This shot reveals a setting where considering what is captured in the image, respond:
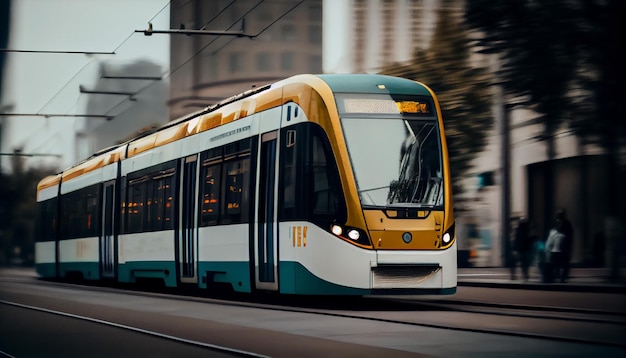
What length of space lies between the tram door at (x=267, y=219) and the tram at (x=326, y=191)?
14mm

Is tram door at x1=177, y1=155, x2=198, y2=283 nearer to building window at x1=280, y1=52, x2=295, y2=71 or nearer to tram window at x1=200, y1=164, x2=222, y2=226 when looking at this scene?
tram window at x1=200, y1=164, x2=222, y2=226

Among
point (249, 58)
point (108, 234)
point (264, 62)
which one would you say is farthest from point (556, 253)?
point (264, 62)

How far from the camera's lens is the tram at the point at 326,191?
49.5 feet

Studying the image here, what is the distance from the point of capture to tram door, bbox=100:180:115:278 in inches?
1003

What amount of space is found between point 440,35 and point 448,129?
2.40 meters

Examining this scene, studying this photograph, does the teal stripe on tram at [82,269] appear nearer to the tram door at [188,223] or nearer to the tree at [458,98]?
the tram door at [188,223]

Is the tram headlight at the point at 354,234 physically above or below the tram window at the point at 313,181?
below

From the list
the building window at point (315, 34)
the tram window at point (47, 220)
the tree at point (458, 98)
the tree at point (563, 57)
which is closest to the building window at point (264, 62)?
the building window at point (315, 34)

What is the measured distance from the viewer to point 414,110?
15.9 metres

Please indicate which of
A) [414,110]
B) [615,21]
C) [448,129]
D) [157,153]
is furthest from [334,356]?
[448,129]

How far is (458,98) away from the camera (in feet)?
87.9

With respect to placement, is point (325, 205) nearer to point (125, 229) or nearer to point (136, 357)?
point (136, 357)

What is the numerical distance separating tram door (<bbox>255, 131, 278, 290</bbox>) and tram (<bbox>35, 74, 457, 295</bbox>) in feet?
0.05

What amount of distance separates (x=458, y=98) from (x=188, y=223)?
30.1 ft
